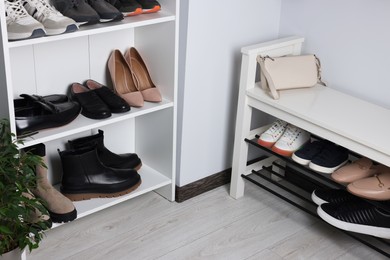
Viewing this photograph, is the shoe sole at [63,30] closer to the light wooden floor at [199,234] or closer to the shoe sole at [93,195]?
the shoe sole at [93,195]

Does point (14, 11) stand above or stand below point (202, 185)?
above

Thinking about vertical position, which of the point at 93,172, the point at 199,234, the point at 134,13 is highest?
the point at 134,13

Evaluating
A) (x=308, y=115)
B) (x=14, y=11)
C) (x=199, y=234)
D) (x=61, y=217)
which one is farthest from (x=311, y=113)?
(x=14, y=11)

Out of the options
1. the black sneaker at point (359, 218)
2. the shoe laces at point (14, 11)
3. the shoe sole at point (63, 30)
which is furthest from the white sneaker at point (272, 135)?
the shoe laces at point (14, 11)

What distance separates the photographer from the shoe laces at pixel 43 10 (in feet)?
6.14

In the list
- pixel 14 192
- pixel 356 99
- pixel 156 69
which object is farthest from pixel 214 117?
pixel 14 192

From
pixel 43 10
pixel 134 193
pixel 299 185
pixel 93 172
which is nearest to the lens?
pixel 43 10

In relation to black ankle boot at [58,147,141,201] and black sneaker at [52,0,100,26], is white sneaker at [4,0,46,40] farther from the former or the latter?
black ankle boot at [58,147,141,201]

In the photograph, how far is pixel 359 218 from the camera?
6.84 ft

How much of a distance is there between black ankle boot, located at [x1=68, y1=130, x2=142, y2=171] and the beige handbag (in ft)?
1.88

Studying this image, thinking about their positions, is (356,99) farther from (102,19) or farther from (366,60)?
(102,19)

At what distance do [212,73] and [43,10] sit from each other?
72 cm

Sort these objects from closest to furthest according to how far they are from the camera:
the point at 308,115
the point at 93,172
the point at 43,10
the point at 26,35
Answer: the point at 26,35 < the point at 43,10 < the point at 308,115 < the point at 93,172

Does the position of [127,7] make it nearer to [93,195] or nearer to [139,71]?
[139,71]
